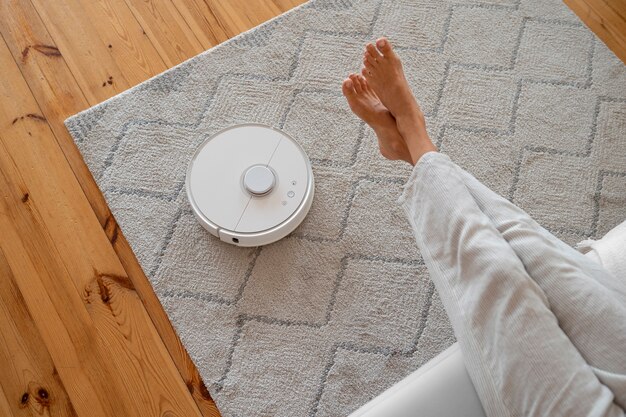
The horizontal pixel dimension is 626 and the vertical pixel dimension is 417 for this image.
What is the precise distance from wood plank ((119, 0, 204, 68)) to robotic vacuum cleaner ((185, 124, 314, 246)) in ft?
1.06

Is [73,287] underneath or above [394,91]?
underneath

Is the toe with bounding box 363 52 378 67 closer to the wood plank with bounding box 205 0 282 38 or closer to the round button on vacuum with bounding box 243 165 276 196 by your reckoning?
the round button on vacuum with bounding box 243 165 276 196

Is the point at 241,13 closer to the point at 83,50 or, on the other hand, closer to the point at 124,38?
the point at 124,38

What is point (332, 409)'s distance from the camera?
4.35 ft

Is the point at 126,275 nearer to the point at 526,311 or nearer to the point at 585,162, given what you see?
the point at 526,311

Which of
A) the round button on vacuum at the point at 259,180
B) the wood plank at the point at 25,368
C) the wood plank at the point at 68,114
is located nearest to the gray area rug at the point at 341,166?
the wood plank at the point at 68,114

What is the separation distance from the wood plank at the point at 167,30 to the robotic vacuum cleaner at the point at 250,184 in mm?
324

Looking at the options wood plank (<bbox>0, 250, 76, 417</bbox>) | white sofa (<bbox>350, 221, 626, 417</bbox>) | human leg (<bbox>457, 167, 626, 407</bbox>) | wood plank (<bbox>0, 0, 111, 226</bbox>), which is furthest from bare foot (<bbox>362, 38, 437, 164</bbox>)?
wood plank (<bbox>0, 250, 76, 417</bbox>)

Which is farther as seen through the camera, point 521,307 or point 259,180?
point 259,180

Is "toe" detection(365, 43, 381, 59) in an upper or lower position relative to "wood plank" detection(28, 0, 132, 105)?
lower

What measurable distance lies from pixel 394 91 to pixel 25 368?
0.92 meters

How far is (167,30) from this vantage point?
1.75 meters

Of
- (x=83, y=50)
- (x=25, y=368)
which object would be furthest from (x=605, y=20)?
(x=25, y=368)

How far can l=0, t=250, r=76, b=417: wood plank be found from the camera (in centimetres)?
134
